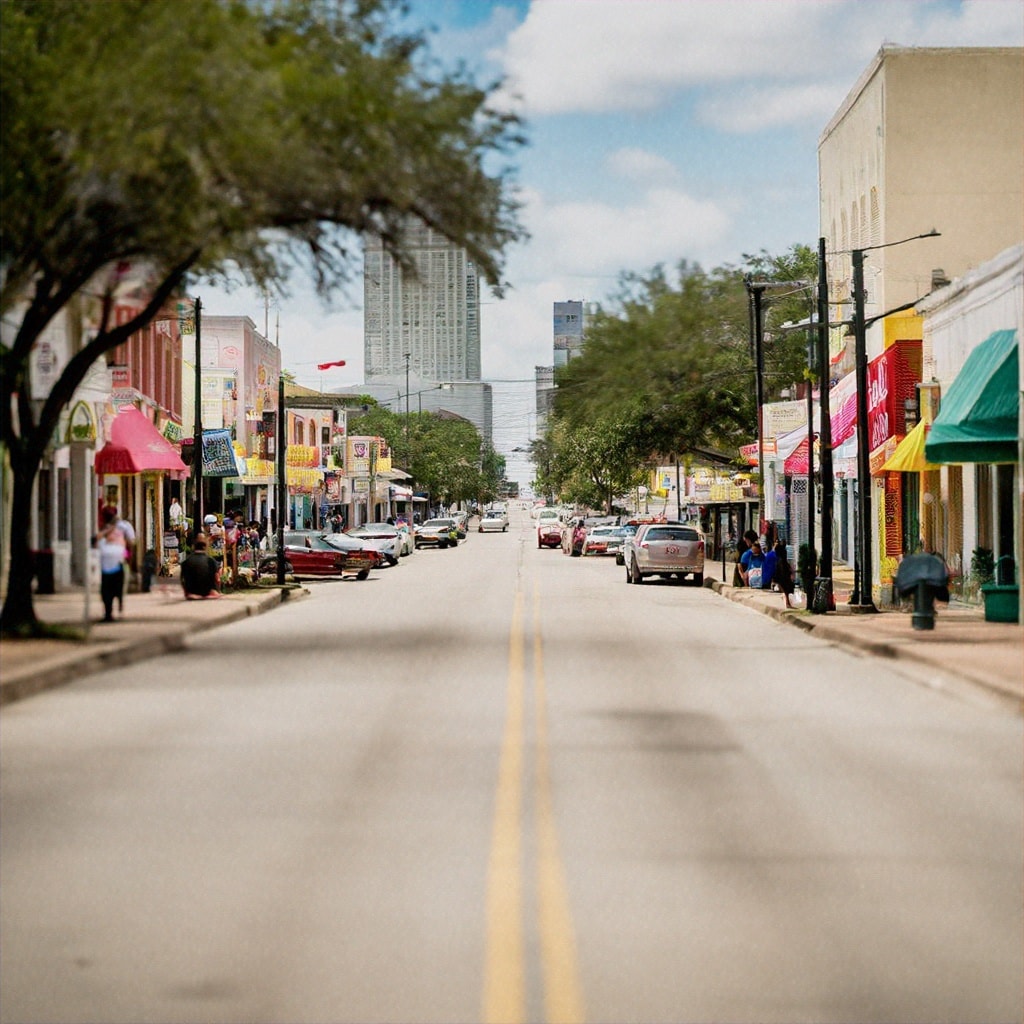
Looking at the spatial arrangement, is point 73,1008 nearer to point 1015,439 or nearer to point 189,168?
point 189,168

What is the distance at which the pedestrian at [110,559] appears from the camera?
26234 mm

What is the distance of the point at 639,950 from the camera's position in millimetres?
6980

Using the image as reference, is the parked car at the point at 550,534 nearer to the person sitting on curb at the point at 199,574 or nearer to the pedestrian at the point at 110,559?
the person sitting on curb at the point at 199,574

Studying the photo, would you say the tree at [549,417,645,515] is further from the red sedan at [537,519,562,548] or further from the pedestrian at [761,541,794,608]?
the pedestrian at [761,541,794,608]

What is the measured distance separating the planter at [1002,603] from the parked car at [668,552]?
2028 centimetres

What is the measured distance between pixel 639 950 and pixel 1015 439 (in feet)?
71.5

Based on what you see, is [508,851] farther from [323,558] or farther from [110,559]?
[323,558]

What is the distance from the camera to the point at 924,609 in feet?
84.5

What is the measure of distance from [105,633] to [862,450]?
1399 centimetres

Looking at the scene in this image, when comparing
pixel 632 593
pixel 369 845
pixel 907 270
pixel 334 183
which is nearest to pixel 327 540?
pixel 632 593

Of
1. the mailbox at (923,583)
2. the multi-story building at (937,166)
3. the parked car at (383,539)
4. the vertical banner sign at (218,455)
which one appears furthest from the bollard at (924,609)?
the parked car at (383,539)

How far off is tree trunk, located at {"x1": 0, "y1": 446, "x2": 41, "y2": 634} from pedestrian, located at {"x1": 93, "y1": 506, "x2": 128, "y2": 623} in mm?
2291

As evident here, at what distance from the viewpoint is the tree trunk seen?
23.5 metres

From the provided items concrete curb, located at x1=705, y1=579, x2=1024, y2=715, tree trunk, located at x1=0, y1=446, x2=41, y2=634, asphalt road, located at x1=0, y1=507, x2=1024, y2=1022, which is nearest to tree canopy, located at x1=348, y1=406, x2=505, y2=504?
concrete curb, located at x1=705, y1=579, x2=1024, y2=715
